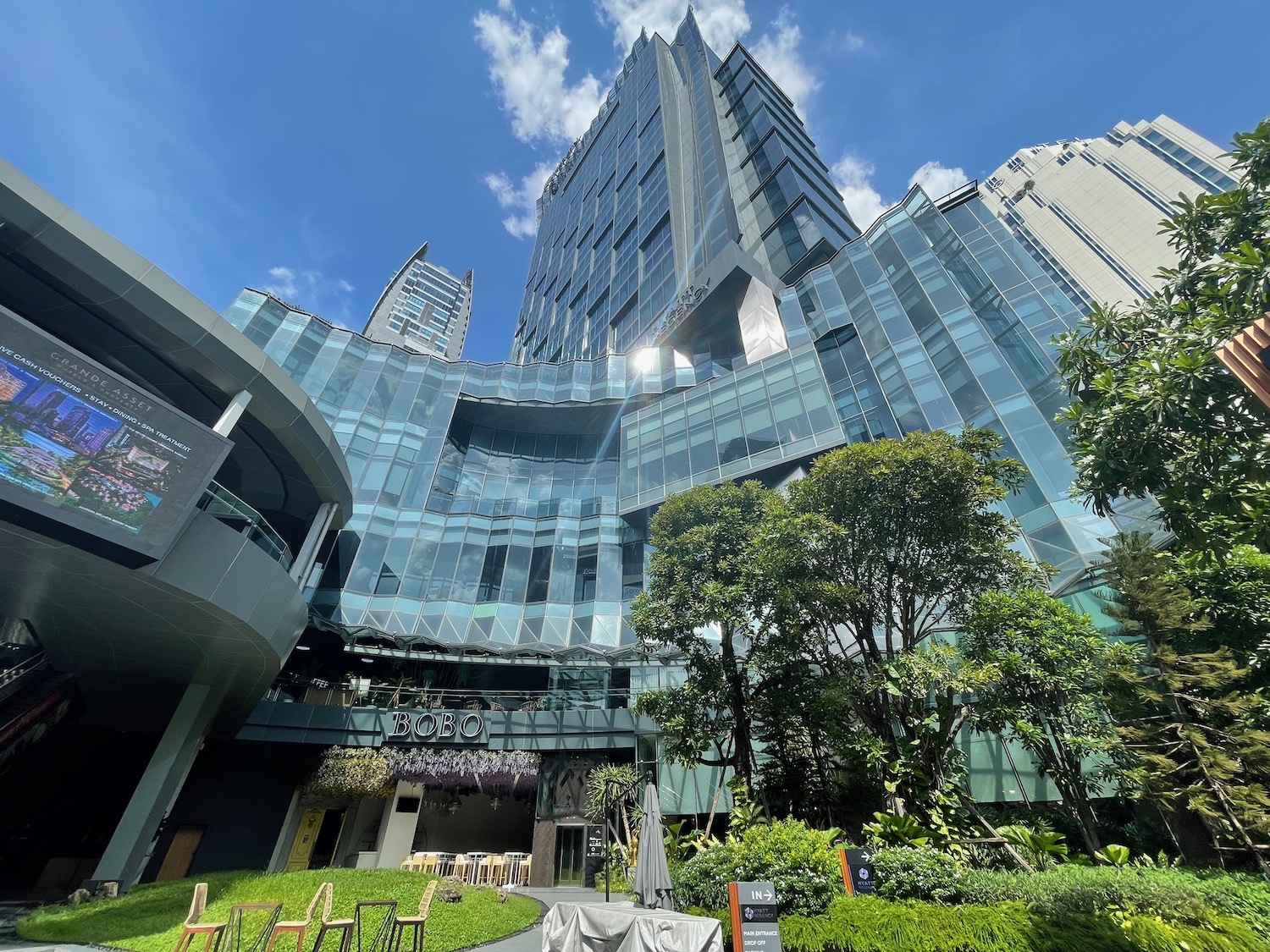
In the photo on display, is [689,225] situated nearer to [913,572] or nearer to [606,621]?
[606,621]

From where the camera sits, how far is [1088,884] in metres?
8.17

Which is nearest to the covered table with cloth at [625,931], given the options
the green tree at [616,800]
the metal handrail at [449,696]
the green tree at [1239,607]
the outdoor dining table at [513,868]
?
the green tree at [616,800]

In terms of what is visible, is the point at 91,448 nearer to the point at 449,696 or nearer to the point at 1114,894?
the point at 1114,894

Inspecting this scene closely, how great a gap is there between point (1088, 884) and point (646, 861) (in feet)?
22.5

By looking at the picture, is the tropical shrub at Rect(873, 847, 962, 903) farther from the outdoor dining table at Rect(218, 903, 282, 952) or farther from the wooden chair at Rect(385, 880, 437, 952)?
the outdoor dining table at Rect(218, 903, 282, 952)

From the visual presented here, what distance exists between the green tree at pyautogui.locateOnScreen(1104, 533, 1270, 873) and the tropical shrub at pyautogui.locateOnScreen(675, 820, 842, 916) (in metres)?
6.87

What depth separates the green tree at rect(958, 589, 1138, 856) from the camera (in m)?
12.2

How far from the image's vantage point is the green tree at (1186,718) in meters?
10.7

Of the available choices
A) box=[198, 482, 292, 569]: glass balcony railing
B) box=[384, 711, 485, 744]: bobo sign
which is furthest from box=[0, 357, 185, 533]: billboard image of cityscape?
box=[384, 711, 485, 744]: bobo sign

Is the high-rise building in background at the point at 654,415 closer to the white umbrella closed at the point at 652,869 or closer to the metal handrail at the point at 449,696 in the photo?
the metal handrail at the point at 449,696

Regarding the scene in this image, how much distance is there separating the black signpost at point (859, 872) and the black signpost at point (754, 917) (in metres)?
3.30

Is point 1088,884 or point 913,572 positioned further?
point 913,572

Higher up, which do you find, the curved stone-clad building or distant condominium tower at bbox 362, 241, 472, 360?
distant condominium tower at bbox 362, 241, 472, 360

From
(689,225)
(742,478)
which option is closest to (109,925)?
Result: (742,478)
